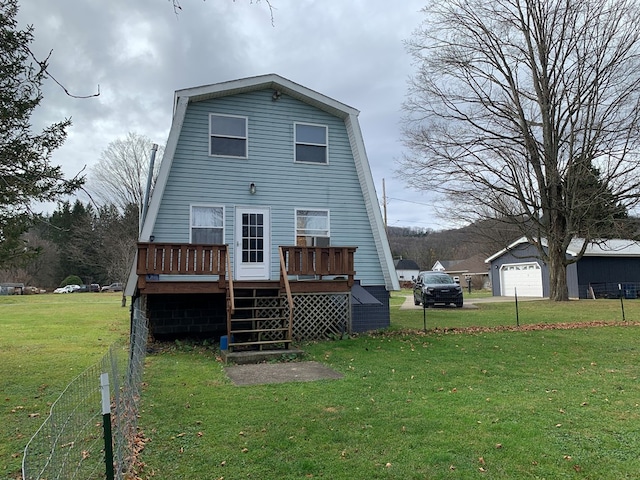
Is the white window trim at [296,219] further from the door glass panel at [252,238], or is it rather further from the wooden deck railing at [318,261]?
the wooden deck railing at [318,261]

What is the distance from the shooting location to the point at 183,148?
11.1 metres

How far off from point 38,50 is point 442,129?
59.5 feet

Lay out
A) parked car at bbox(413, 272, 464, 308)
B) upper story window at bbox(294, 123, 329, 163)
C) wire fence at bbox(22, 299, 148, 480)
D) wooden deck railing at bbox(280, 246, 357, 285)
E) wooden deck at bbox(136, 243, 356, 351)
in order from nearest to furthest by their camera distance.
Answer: wire fence at bbox(22, 299, 148, 480)
wooden deck at bbox(136, 243, 356, 351)
wooden deck railing at bbox(280, 246, 357, 285)
upper story window at bbox(294, 123, 329, 163)
parked car at bbox(413, 272, 464, 308)

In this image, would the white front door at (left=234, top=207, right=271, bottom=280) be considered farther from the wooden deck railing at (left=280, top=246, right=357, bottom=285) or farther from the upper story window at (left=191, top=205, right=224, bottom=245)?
the wooden deck railing at (left=280, top=246, right=357, bottom=285)

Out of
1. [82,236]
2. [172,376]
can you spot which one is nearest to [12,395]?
[172,376]

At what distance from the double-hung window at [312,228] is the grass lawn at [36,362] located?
17.8 ft

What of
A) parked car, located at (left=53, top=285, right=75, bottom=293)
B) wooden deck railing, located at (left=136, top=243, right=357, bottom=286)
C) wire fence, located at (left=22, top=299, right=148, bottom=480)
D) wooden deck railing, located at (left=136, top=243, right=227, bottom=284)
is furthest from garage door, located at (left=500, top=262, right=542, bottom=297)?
parked car, located at (left=53, top=285, right=75, bottom=293)

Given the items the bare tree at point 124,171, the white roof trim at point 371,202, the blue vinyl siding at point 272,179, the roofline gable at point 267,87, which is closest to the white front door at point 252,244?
the blue vinyl siding at point 272,179

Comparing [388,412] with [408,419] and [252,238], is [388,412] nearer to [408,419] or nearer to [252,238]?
[408,419]

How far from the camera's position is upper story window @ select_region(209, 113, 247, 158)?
1145cm

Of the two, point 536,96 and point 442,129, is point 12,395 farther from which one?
point 536,96

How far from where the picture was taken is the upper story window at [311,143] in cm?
1216

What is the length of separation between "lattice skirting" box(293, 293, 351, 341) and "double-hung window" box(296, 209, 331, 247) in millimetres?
1791

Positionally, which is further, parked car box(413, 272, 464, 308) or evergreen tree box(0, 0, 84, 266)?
parked car box(413, 272, 464, 308)
